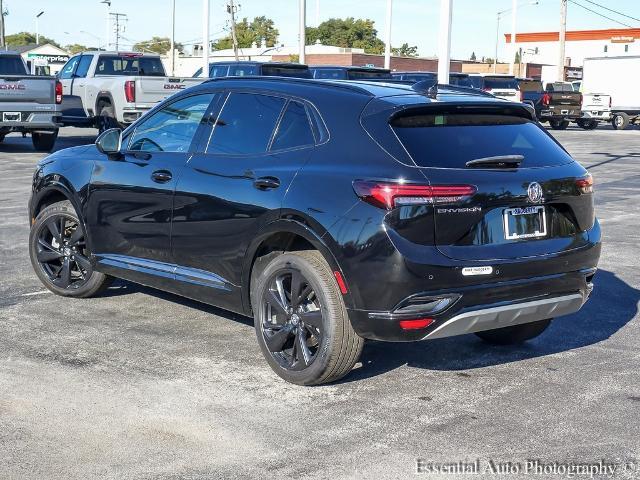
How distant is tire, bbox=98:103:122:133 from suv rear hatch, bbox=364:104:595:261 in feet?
57.1

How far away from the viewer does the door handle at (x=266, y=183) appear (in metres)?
5.73

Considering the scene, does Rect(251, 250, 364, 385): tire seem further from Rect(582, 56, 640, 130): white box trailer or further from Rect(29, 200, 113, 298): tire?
Rect(582, 56, 640, 130): white box trailer

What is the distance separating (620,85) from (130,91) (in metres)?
24.8

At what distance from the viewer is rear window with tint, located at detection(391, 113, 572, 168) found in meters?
5.36

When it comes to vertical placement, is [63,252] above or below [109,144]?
below

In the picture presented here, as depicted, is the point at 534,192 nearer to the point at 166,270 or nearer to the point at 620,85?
the point at 166,270

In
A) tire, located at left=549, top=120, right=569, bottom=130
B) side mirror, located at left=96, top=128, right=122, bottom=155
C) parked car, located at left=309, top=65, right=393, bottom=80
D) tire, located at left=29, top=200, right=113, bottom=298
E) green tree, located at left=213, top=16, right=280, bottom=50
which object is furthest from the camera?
green tree, located at left=213, top=16, right=280, bottom=50

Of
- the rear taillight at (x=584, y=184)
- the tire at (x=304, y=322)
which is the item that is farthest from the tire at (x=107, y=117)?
the rear taillight at (x=584, y=184)

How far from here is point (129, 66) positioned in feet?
80.7

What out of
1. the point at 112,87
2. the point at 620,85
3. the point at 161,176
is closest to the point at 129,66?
the point at 112,87

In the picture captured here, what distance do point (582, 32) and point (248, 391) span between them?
103 metres

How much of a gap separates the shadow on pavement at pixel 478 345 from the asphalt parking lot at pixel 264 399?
0.7 inches

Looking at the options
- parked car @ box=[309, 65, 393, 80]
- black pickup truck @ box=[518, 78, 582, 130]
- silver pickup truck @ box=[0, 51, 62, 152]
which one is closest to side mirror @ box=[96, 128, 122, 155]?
silver pickup truck @ box=[0, 51, 62, 152]

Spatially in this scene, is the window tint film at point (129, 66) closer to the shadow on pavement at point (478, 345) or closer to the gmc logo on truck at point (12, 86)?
the gmc logo on truck at point (12, 86)
